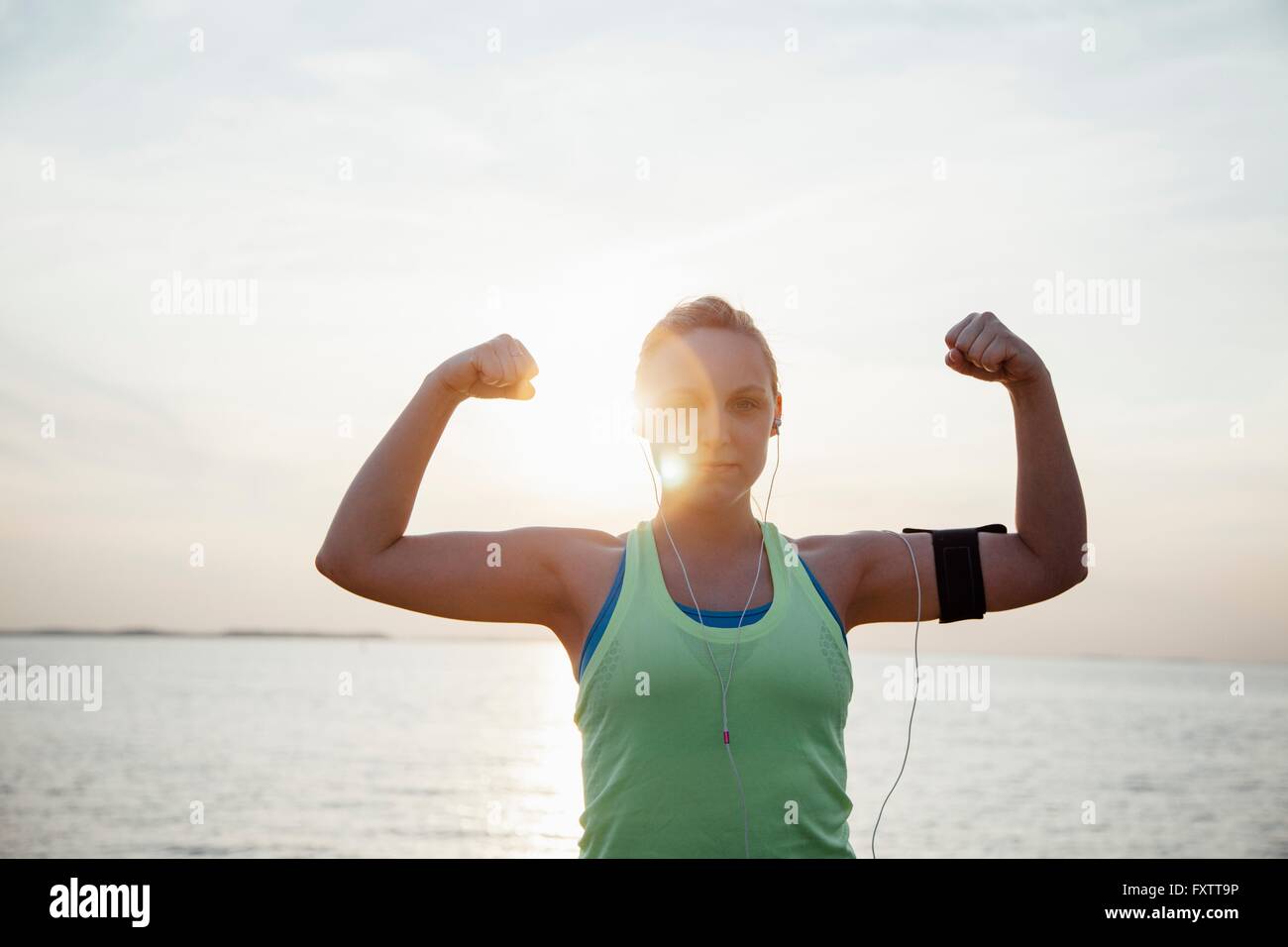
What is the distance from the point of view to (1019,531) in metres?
2.91

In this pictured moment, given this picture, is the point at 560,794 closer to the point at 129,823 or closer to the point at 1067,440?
the point at 129,823

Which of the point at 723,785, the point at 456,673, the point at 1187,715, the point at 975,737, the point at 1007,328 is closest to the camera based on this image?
the point at 723,785

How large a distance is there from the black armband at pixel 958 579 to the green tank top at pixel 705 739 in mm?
450

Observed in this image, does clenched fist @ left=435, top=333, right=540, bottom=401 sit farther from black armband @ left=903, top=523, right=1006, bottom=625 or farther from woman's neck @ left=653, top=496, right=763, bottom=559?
black armband @ left=903, top=523, right=1006, bottom=625

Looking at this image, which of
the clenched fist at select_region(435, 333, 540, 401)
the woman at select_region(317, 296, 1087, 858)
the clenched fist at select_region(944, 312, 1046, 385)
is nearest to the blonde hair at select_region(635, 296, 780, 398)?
the woman at select_region(317, 296, 1087, 858)

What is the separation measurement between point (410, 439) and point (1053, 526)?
1.79 meters

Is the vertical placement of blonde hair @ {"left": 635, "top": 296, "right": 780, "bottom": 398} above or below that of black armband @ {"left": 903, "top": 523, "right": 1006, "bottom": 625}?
above

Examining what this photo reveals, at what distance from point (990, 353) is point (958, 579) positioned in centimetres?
62

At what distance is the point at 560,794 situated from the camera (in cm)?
2653

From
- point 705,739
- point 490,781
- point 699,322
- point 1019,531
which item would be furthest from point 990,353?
point 490,781

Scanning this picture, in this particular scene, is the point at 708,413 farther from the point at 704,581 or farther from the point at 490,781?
the point at 490,781

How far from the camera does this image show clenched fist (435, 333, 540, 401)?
2678 millimetres

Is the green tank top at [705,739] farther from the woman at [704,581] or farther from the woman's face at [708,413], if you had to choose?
the woman's face at [708,413]
